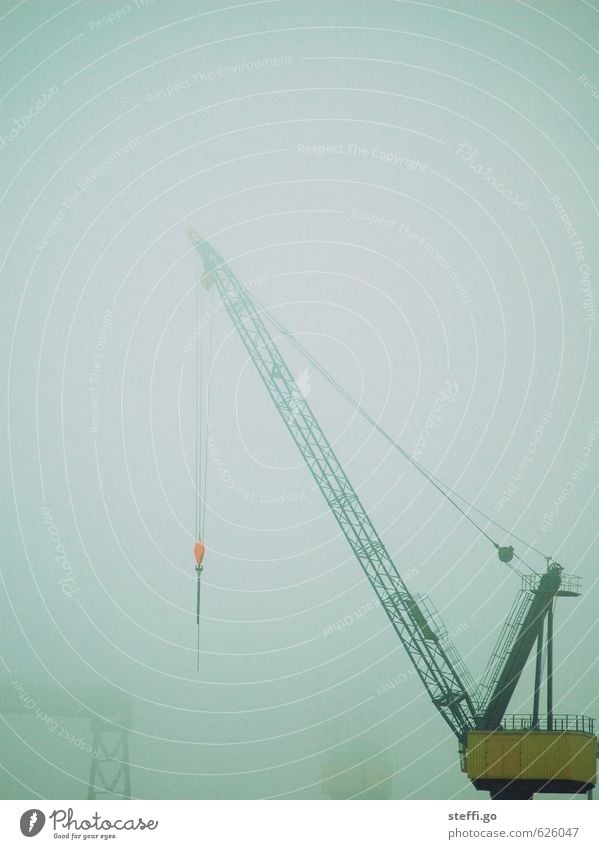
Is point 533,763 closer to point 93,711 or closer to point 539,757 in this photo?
point 539,757

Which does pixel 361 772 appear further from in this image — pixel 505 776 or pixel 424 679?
pixel 505 776

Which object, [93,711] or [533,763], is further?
[93,711]

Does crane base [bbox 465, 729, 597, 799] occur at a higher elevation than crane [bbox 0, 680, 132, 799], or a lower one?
lower

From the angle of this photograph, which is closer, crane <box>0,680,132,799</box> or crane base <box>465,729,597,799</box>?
crane base <box>465,729,597,799</box>

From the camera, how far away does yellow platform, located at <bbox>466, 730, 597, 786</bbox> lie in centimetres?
2616

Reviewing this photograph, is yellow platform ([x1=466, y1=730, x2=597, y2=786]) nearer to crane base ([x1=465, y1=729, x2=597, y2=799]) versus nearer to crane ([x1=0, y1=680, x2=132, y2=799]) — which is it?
crane base ([x1=465, y1=729, x2=597, y2=799])

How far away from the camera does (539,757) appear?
86.8 ft

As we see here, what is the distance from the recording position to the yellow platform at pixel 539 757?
2616cm

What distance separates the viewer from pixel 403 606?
104ft

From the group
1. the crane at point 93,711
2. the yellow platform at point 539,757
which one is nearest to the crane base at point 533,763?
the yellow platform at point 539,757

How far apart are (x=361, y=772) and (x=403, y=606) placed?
21.5 m

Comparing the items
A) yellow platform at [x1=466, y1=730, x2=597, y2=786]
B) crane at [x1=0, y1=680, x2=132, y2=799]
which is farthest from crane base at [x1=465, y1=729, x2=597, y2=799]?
crane at [x1=0, y1=680, x2=132, y2=799]

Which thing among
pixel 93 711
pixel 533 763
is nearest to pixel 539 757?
pixel 533 763
